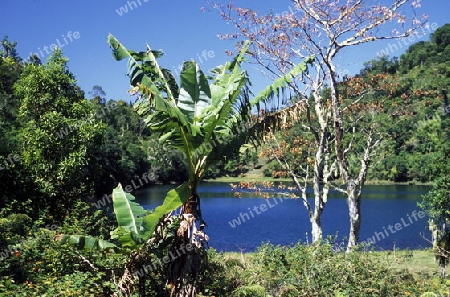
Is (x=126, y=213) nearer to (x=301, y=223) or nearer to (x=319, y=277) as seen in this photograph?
(x=319, y=277)

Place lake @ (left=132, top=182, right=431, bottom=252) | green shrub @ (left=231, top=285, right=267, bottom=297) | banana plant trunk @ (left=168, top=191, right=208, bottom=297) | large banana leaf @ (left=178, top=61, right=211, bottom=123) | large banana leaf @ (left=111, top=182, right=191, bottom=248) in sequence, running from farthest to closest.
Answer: lake @ (left=132, top=182, right=431, bottom=252)
large banana leaf @ (left=178, top=61, right=211, bottom=123)
green shrub @ (left=231, top=285, right=267, bottom=297)
banana plant trunk @ (left=168, top=191, right=208, bottom=297)
large banana leaf @ (left=111, top=182, right=191, bottom=248)

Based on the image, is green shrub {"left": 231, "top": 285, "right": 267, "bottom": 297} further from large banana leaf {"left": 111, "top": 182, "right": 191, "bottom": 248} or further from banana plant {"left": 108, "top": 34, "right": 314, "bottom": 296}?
large banana leaf {"left": 111, "top": 182, "right": 191, "bottom": 248}

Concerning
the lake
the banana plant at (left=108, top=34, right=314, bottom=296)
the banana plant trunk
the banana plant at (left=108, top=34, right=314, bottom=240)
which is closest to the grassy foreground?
the banana plant trunk

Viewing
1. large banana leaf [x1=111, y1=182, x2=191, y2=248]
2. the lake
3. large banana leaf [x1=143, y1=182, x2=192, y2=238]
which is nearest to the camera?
large banana leaf [x1=111, y1=182, x2=191, y2=248]

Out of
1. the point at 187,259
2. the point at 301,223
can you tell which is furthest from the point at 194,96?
the point at 301,223

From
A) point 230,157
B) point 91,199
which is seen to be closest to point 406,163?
point 91,199

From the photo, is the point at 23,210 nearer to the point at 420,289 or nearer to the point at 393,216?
the point at 420,289

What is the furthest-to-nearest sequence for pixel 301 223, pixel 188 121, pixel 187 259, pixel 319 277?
pixel 301 223
pixel 319 277
pixel 188 121
pixel 187 259

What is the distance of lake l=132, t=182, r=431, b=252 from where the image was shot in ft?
69.7

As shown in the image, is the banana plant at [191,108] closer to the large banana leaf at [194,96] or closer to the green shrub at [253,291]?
the large banana leaf at [194,96]

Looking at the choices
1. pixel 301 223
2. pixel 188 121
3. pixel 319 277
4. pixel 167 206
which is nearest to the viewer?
pixel 167 206

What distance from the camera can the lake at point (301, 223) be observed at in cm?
2125

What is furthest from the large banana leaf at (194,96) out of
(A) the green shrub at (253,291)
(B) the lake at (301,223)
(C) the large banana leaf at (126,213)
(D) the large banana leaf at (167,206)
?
(B) the lake at (301,223)

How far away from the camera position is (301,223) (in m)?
27.2
